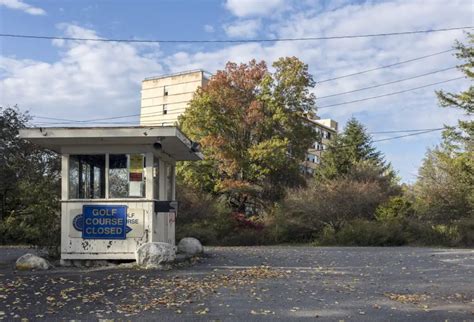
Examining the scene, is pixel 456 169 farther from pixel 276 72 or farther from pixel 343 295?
pixel 343 295

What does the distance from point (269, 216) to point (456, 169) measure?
1119 centimetres

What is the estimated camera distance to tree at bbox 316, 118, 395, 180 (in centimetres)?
4462

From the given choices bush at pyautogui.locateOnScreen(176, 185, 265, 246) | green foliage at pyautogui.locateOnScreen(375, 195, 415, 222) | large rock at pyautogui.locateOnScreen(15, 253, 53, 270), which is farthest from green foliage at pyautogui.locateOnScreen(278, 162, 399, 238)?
large rock at pyautogui.locateOnScreen(15, 253, 53, 270)

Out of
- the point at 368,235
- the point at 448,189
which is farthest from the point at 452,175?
the point at 368,235

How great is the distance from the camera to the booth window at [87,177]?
43.4ft

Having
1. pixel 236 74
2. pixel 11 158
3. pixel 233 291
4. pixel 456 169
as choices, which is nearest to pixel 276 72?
pixel 236 74

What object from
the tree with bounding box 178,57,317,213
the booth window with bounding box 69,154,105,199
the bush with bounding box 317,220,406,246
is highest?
the tree with bounding box 178,57,317,213

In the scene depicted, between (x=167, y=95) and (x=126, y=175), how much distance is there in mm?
76573

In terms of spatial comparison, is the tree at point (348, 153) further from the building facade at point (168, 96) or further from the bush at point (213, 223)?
the building facade at point (168, 96)

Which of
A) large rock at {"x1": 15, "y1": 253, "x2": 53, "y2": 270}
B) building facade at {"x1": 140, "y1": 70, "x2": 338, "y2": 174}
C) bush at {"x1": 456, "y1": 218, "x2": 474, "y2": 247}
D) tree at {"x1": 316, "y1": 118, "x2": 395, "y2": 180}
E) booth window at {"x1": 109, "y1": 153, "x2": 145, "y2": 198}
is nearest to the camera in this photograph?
large rock at {"x1": 15, "y1": 253, "x2": 53, "y2": 270}

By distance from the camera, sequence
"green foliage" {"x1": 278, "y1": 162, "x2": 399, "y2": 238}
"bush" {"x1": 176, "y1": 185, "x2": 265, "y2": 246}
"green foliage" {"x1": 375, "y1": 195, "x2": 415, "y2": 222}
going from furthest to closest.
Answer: "green foliage" {"x1": 278, "y1": 162, "x2": 399, "y2": 238} < "green foliage" {"x1": 375, "y1": 195, "x2": 415, "y2": 222} < "bush" {"x1": 176, "y1": 185, "x2": 265, "y2": 246}

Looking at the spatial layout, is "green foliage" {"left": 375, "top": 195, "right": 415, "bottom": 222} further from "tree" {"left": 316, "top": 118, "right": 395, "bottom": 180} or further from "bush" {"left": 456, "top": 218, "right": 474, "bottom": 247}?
"tree" {"left": 316, "top": 118, "right": 395, "bottom": 180}

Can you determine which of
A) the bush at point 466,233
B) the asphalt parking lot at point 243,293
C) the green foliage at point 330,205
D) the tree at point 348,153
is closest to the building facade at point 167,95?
the tree at point 348,153

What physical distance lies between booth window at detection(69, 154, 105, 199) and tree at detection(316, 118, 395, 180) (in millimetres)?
31394
